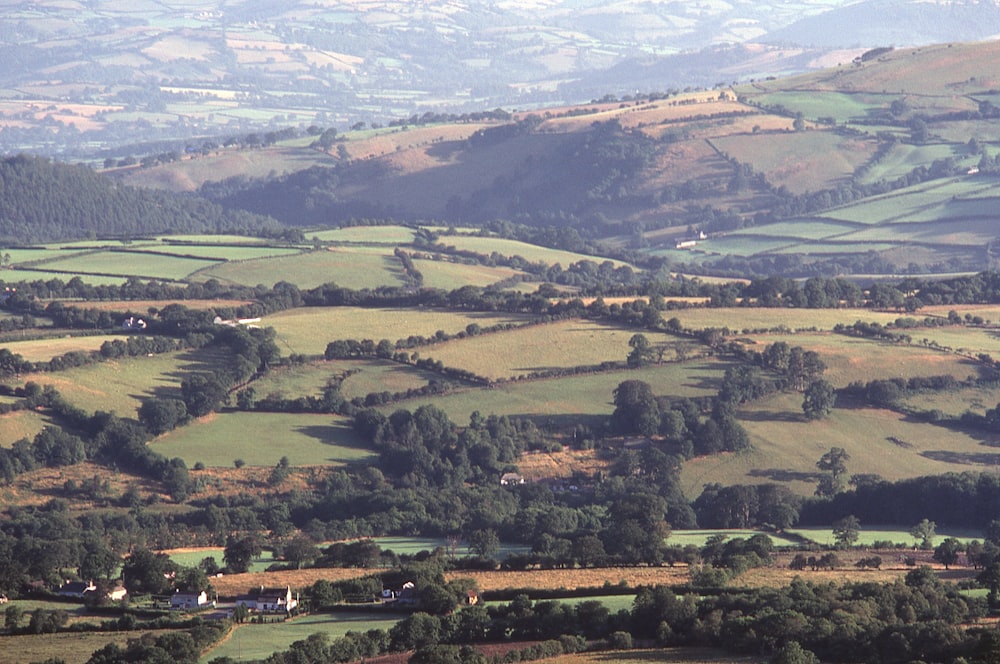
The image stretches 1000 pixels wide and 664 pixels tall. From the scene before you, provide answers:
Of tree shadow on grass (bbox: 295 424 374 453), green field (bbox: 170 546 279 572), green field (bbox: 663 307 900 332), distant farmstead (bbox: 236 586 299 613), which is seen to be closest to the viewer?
distant farmstead (bbox: 236 586 299 613)

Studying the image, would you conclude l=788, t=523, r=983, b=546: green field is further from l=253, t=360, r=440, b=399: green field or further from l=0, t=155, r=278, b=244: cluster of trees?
l=0, t=155, r=278, b=244: cluster of trees

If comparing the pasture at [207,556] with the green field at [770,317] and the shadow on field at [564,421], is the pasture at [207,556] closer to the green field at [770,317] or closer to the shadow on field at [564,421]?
the shadow on field at [564,421]

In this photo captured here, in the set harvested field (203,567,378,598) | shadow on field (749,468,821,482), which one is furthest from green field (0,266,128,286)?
harvested field (203,567,378,598)

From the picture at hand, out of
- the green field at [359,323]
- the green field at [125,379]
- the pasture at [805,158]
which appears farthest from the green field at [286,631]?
Result: the pasture at [805,158]

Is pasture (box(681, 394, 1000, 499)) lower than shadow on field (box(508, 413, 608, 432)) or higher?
lower

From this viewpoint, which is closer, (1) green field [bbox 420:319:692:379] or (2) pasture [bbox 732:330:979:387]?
(2) pasture [bbox 732:330:979:387]

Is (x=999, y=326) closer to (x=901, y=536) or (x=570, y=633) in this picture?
(x=901, y=536)

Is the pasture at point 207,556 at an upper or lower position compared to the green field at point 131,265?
lower
